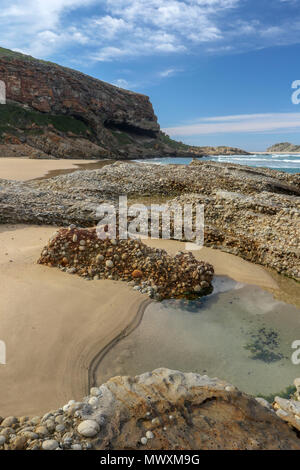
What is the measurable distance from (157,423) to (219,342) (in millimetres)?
2274

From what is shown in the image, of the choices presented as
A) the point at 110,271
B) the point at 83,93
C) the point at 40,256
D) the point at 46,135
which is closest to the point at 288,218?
the point at 110,271

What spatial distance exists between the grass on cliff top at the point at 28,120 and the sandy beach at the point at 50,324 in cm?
4247

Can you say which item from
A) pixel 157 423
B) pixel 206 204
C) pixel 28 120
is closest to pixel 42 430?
pixel 157 423

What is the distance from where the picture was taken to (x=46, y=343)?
395 centimetres

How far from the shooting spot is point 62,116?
53094mm

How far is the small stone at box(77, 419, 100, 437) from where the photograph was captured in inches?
88.2

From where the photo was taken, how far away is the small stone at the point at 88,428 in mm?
2240

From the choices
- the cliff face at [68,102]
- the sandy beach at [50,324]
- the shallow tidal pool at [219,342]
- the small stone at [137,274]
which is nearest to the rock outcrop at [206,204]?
the sandy beach at [50,324]

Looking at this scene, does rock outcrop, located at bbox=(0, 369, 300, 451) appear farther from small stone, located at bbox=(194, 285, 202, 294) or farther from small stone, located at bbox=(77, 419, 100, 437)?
small stone, located at bbox=(194, 285, 202, 294)

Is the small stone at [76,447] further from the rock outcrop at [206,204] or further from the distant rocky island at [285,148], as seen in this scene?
the distant rocky island at [285,148]

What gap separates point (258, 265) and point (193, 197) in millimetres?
3972

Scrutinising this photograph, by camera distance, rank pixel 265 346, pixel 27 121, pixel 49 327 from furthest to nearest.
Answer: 1. pixel 27 121
2. pixel 265 346
3. pixel 49 327

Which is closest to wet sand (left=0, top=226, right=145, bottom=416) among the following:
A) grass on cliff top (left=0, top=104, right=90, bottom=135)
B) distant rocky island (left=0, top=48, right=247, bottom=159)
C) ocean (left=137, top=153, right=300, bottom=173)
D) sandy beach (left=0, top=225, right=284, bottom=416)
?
sandy beach (left=0, top=225, right=284, bottom=416)

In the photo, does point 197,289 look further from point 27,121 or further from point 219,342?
point 27,121
